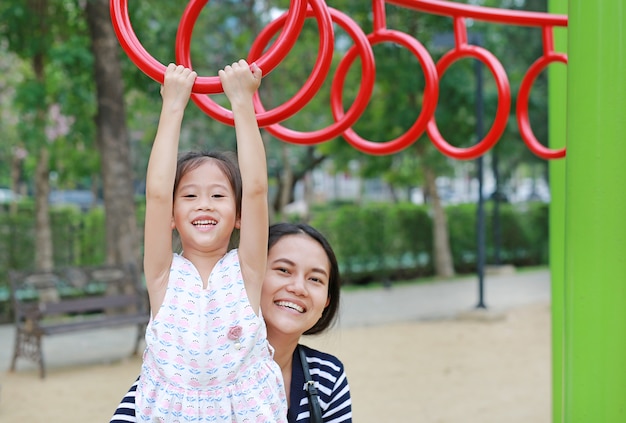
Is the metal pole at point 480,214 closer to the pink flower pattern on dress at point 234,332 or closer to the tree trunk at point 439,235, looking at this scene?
the tree trunk at point 439,235

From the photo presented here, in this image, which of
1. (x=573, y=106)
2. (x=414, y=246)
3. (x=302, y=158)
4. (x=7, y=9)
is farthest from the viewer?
(x=302, y=158)

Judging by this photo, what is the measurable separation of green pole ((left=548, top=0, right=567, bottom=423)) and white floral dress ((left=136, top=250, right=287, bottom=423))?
5.24 feet

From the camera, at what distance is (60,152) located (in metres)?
9.03

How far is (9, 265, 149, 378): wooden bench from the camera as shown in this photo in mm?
6297

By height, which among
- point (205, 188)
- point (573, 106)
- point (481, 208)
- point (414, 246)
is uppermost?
point (573, 106)

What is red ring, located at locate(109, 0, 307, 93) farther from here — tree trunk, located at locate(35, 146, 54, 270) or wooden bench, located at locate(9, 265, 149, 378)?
tree trunk, located at locate(35, 146, 54, 270)

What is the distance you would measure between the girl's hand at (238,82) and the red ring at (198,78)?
40mm

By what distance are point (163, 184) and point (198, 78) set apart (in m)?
0.24

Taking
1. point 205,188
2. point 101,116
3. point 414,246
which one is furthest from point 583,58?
point 414,246

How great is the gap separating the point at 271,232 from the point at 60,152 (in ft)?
25.6

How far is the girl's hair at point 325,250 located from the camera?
175cm

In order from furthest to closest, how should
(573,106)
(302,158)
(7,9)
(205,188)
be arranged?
(302,158) → (7,9) → (573,106) → (205,188)

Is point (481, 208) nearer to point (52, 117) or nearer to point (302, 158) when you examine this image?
point (52, 117)

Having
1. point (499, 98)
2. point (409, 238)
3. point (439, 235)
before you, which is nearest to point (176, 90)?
point (499, 98)
